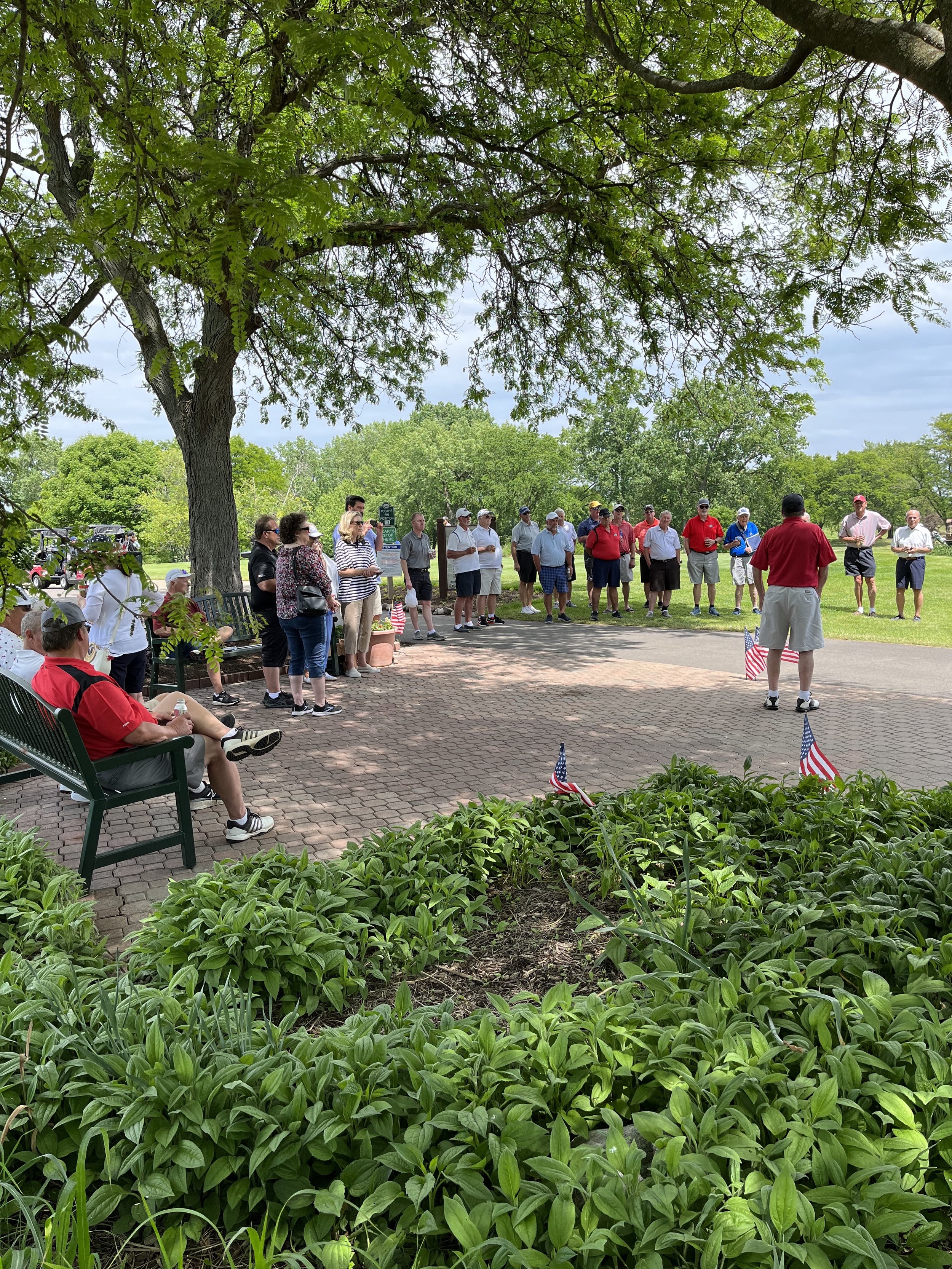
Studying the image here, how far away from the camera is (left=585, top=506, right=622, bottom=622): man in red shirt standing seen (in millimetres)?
16562

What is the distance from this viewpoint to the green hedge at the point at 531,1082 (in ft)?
6.56

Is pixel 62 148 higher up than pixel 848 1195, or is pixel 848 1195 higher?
pixel 62 148

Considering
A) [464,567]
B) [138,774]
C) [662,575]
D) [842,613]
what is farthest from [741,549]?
[138,774]

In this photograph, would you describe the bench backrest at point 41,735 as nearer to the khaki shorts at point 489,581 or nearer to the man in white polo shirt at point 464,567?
the man in white polo shirt at point 464,567

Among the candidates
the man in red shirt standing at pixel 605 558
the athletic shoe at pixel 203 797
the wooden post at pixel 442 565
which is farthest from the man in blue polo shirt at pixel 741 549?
the athletic shoe at pixel 203 797

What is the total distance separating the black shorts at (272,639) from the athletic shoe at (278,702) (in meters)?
0.33

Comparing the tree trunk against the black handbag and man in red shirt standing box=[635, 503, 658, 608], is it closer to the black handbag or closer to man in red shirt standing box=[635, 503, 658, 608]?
the black handbag

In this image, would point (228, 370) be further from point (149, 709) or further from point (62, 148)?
point (149, 709)


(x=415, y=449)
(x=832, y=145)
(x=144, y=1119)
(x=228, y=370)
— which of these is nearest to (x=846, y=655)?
(x=832, y=145)

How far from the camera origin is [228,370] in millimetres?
12914

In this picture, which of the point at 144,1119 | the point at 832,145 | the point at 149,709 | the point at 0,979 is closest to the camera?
the point at 144,1119

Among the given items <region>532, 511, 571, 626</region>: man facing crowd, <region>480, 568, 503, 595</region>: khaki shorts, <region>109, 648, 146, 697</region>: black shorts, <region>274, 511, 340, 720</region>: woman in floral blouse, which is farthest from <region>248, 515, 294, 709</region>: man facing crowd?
<region>532, 511, 571, 626</region>: man facing crowd

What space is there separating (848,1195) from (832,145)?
869cm

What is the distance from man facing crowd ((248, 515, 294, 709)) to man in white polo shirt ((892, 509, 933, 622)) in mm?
10974
